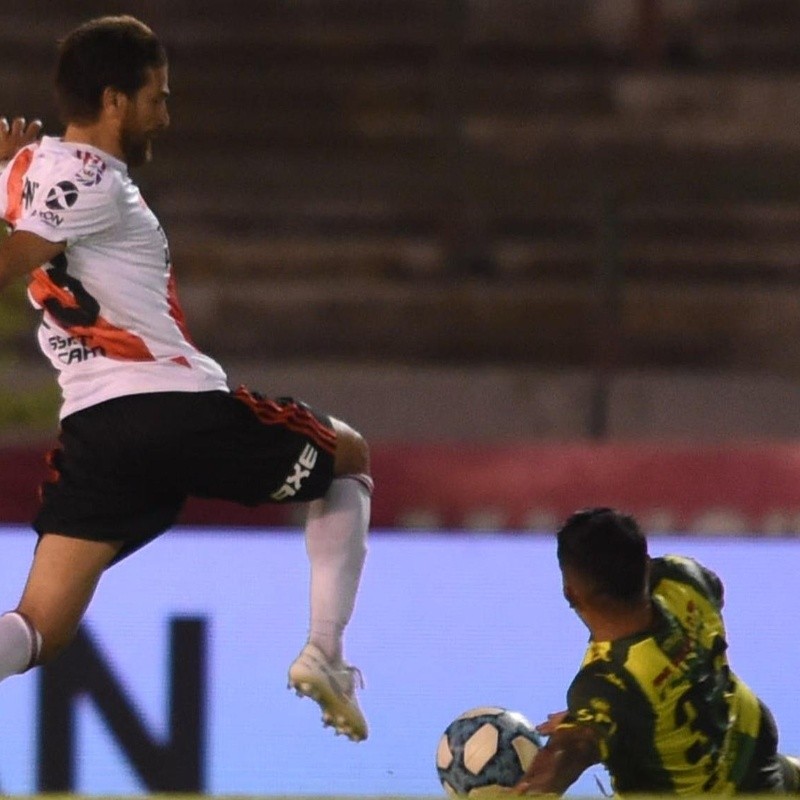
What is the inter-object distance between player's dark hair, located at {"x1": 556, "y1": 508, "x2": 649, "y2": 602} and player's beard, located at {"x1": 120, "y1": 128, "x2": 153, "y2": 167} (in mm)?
1052

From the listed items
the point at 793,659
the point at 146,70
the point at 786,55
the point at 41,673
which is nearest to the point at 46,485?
the point at 146,70

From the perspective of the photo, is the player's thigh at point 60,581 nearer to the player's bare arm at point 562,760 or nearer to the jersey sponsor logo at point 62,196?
the jersey sponsor logo at point 62,196

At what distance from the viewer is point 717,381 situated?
306 inches

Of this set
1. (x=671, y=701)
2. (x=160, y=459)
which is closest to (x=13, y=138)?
(x=160, y=459)

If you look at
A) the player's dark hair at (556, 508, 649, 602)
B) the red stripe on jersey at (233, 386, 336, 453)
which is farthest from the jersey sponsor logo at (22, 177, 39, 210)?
the player's dark hair at (556, 508, 649, 602)

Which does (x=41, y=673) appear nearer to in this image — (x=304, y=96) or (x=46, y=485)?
(x=46, y=485)

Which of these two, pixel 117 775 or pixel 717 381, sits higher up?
pixel 717 381

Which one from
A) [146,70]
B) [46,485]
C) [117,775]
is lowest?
[117,775]

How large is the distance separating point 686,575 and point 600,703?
1.49ft

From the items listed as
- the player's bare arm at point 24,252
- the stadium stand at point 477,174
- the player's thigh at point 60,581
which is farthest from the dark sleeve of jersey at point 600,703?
the stadium stand at point 477,174

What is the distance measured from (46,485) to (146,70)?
0.79 metres

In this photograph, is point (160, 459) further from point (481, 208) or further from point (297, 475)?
point (481, 208)

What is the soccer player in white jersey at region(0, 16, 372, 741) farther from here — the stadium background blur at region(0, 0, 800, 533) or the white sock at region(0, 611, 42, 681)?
the stadium background blur at region(0, 0, 800, 533)

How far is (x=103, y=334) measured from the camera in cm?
383
